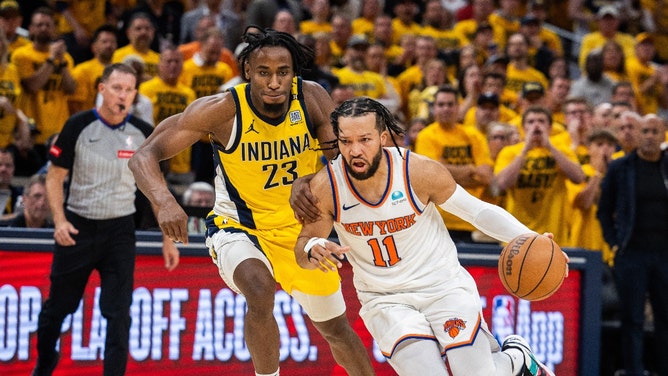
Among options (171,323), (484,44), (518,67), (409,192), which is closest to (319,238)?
(409,192)

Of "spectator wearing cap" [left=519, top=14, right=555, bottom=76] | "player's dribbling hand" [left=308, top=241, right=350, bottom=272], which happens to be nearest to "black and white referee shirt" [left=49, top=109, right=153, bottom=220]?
"player's dribbling hand" [left=308, top=241, right=350, bottom=272]

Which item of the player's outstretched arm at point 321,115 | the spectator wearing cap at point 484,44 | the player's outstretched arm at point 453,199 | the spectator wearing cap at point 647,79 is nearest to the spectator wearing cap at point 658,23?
the spectator wearing cap at point 647,79

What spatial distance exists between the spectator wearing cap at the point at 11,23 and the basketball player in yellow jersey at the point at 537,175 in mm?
5397

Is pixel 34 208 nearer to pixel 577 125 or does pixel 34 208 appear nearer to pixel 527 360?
pixel 527 360

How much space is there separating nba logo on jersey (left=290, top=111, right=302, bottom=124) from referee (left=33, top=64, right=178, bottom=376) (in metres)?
1.59

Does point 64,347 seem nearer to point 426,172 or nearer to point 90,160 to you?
point 90,160

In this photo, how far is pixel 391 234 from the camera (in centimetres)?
545

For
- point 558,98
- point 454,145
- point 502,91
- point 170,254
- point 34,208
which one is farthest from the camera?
point 558,98

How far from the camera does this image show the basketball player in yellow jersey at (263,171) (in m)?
5.85

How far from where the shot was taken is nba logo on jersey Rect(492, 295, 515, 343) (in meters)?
8.70

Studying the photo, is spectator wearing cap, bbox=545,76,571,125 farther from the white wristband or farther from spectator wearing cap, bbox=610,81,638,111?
the white wristband

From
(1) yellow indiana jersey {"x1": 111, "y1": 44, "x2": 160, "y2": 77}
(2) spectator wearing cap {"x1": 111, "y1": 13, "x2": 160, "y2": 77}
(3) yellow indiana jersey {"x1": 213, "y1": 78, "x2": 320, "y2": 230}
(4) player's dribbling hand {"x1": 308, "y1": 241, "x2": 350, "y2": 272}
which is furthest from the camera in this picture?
(1) yellow indiana jersey {"x1": 111, "y1": 44, "x2": 160, "y2": 77}

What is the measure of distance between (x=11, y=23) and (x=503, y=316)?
6178 mm

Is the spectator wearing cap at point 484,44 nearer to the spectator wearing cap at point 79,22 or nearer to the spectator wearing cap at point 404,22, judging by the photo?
the spectator wearing cap at point 404,22
